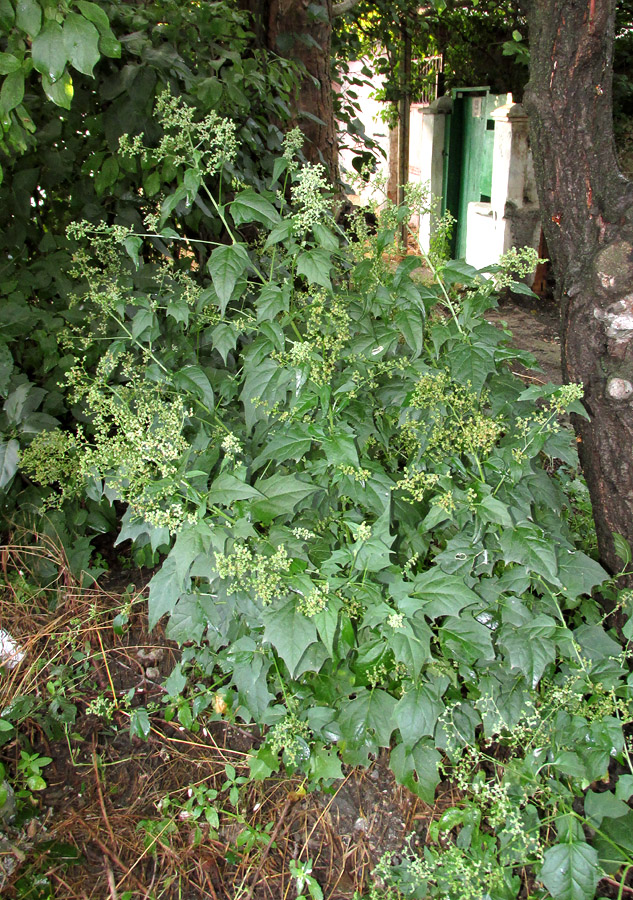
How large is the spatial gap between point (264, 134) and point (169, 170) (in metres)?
1.03

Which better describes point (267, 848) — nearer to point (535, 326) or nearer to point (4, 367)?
point (4, 367)

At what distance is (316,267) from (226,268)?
22 cm

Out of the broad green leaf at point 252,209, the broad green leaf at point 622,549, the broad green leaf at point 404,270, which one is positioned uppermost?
the broad green leaf at point 252,209

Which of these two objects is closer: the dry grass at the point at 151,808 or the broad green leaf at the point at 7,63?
the broad green leaf at the point at 7,63

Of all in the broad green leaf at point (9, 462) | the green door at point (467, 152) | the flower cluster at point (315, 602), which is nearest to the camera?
the flower cluster at point (315, 602)

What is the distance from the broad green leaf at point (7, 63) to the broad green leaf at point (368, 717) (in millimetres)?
1765

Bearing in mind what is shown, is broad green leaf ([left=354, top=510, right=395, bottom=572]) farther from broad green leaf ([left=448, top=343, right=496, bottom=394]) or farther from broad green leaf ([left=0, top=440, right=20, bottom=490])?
broad green leaf ([left=0, top=440, right=20, bottom=490])

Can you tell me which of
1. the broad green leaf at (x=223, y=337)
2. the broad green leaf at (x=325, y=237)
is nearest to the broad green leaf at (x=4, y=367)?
the broad green leaf at (x=223, y=337)

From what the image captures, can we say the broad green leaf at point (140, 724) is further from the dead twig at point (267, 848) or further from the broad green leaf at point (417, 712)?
the broad green leaf at point (417, 712)

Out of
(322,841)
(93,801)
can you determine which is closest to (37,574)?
(93,801)

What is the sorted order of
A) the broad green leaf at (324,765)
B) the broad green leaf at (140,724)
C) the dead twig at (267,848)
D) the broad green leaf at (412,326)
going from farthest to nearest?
the broad green leaf at (140,724), the broad green leaf at (324,765), the dead twig at (267,848), the broad green leaf at (412,326)

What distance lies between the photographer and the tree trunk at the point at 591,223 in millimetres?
1949

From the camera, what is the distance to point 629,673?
177cm

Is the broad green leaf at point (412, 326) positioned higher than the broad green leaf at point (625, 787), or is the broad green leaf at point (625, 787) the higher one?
the broad green leaf at point (412, 326)
